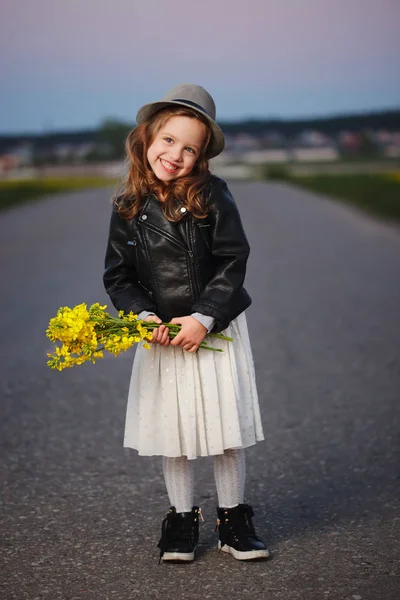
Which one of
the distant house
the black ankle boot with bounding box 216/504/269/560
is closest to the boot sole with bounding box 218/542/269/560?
the black ankle boot with bounding box 216/504/269/560

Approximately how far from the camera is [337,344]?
8.05 m

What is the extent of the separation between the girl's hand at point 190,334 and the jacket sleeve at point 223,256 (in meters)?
0.05

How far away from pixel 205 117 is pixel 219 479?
51.2 inches

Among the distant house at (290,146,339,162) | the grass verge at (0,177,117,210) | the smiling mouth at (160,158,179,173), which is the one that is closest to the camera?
the smiling mouth at (160,158,179,173)

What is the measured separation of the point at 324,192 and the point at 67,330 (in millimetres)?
31966

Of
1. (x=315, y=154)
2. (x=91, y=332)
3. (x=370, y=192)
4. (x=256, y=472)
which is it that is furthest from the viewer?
(x=315, y=154)

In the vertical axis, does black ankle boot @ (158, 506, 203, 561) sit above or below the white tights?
below

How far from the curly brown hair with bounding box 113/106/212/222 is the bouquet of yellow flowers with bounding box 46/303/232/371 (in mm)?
386

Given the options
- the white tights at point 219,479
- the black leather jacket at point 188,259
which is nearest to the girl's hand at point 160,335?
the black leather jacket at point 188,259

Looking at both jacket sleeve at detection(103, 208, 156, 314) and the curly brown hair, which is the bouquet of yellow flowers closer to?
jacket sleeve at detection(103, 208, 156, 314)

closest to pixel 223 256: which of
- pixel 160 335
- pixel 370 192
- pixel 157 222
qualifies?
pixel 157 222

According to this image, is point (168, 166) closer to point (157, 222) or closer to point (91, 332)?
point (157, 222)

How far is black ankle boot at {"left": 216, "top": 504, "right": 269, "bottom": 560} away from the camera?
3.84 m

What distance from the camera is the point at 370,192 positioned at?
99.7 ft
